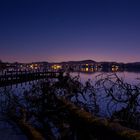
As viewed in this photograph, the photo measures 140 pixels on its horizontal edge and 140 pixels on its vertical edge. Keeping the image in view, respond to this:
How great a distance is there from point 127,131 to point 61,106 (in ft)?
9.09

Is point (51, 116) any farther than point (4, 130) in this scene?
No

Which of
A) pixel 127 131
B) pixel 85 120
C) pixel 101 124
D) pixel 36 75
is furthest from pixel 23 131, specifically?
pixel 36 75

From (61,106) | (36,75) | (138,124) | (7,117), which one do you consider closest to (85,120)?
(61,106)

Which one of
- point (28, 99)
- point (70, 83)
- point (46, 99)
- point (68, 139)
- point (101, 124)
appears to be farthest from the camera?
point (28, 99)

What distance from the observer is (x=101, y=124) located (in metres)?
4.34

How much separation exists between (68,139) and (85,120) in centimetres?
225

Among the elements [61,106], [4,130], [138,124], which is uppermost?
[61,106]

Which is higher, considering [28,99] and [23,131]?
[28,99]

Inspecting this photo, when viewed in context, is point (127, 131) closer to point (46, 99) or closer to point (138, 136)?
point (138, 136)

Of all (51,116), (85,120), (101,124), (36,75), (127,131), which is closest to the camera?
(127,131)

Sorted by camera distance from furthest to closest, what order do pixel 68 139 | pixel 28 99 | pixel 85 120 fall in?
pixel 28 99 < pixel 68 139 < pixel 85 120

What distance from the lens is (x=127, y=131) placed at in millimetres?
3775

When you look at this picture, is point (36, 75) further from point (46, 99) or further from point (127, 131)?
point (127, 131)

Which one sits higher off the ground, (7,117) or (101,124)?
(101,124)
